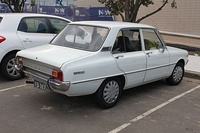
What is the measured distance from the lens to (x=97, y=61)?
14.3 ft

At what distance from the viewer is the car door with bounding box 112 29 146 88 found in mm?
4750

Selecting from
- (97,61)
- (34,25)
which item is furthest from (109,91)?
(34,25)

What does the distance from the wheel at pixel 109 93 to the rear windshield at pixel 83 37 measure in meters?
0.65

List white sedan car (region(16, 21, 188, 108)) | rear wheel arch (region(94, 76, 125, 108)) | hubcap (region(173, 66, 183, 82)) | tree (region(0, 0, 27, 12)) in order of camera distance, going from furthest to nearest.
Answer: tree (region(0, 0, 27, 12))
hubcap (region(173, 66, 183, 82))
rear wheel arch (region(94, 76, 125, 108))
white sedan car (region(16, 21, 188, 108))

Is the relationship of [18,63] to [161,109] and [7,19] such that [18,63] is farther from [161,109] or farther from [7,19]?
[161,109]

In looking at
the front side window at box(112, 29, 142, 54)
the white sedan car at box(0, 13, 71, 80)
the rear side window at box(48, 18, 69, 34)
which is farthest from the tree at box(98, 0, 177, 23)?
the front side window at box(112, 29, 142, 54)

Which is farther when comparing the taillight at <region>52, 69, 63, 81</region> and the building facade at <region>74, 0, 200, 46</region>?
the building facade at <region>74, 0, 200, 46</region>

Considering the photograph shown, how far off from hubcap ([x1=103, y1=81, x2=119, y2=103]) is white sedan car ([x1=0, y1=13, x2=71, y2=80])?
2.74 m

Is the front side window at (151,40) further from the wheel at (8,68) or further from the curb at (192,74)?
the wheel at (8,68)

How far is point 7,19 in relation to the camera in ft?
20.8

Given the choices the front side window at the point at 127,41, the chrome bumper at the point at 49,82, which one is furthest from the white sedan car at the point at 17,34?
the front side window at the point at 127,41

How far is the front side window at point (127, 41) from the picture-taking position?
4814 mm

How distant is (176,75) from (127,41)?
1989 millimetres

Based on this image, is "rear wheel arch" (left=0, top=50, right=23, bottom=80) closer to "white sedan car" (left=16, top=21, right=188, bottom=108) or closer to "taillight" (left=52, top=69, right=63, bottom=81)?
"white sedan car" (left=16, top=21, right=188, bottom=108)
